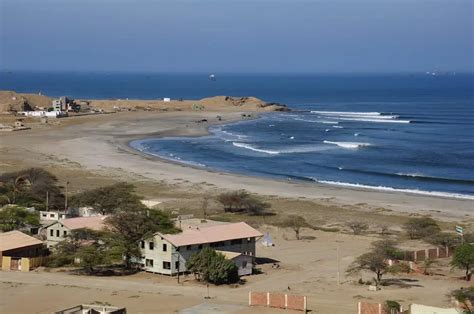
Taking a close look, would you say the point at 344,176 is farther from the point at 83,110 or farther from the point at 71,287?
the point at 83,110

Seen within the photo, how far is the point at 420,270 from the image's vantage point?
1697 inches

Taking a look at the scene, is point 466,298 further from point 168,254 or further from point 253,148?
point 253,148

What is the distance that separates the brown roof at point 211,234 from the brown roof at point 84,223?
4.95m

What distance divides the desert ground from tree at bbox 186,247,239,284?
58 centimetres

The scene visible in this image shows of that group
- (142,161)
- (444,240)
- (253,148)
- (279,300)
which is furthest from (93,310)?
(253,148)

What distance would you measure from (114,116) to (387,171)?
71.5 m

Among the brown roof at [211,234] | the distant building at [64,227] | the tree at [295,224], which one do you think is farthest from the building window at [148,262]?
the tree at [295,224]

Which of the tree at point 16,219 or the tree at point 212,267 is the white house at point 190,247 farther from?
the tree at point 16,219

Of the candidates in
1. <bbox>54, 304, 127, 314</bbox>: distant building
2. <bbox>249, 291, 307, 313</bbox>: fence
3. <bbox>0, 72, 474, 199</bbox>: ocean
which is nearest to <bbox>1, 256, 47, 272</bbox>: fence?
<bbox>54, 304, 127, 314</bbox>: distant building

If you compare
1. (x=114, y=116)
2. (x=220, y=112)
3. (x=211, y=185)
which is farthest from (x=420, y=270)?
(x=220, y=112)

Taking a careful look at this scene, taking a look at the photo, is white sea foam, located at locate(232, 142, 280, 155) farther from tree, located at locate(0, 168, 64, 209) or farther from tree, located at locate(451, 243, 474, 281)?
tree, located at locate(451, 243, 474, 281)

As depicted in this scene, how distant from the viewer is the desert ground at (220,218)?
3747 cm

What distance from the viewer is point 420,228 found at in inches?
2042

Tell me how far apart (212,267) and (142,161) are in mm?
47373
